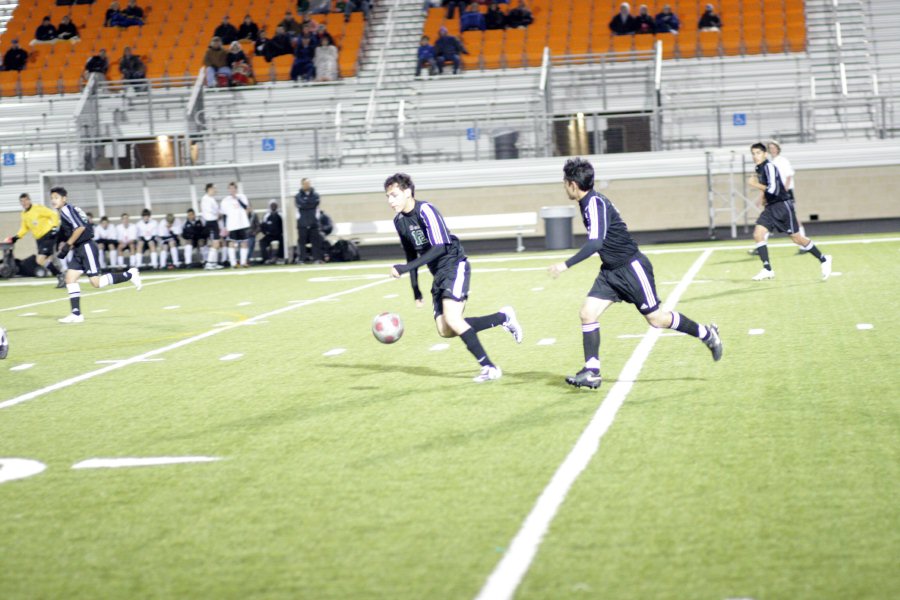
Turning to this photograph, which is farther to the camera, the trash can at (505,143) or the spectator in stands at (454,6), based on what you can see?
the spectator in stands at (454,6)

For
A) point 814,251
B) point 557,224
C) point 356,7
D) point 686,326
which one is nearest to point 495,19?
point 356,7

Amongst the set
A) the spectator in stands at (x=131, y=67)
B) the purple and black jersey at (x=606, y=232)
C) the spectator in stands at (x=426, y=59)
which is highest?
the spectator in stands at (x=131, y=67)

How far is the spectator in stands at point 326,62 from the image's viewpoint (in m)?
32.5

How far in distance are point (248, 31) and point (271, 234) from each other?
10.2m

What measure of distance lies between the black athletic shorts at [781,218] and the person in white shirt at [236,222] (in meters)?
13.8

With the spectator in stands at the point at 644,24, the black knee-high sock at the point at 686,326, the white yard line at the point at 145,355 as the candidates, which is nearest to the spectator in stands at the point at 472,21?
the spectator in stands at the point at 644,24

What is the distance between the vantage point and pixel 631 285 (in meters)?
8.25

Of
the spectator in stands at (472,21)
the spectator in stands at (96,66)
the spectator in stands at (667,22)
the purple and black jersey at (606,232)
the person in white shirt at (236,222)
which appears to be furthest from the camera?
the spectator in stands at (472,21)

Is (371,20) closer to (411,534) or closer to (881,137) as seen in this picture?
(881,137)

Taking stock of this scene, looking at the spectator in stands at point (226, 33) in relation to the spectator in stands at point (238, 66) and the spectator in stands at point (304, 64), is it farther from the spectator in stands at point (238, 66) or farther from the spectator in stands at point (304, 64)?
the spectator in stands at point (304, 64)

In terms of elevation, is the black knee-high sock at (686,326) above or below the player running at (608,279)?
below

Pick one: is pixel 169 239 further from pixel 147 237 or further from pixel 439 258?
pixel 439 258

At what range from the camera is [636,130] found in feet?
92.4

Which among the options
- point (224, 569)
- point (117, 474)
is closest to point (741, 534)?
point (224, 569)
